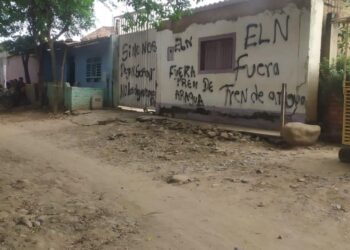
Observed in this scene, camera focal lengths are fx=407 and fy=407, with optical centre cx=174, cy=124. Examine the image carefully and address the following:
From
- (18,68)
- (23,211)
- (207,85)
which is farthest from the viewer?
(18,68)

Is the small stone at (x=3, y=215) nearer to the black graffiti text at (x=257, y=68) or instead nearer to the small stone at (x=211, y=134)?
the small stone at (x=211, y=134)

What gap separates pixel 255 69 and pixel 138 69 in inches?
228

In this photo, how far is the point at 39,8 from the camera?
13.8 m

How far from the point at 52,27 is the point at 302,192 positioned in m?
13.6

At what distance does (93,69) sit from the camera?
661 inches

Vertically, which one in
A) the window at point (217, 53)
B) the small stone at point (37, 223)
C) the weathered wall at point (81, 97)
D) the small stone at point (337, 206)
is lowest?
the small stone at point (37, 223)

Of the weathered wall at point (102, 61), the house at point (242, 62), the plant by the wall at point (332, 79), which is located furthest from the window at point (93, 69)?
the plant by the wall at point (332, 79)

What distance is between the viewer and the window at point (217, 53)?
995cm

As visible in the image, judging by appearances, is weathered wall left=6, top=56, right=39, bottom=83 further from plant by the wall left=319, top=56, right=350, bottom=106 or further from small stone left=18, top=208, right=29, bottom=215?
small stone left=18, top=208, right=29, bottom=215

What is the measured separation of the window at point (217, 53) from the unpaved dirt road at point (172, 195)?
6.64ft

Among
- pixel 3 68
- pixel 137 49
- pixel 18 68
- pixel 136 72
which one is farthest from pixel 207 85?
pixel 3 68

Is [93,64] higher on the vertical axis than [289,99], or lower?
higher

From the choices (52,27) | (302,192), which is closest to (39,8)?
(52,27)

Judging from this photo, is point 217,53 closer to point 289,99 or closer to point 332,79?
point 289,99
